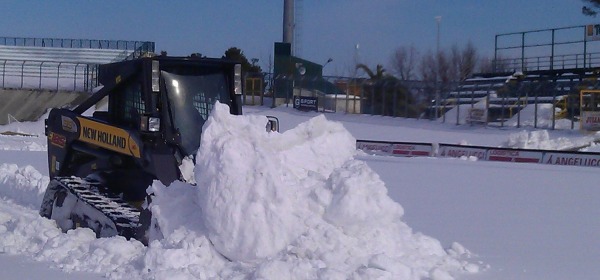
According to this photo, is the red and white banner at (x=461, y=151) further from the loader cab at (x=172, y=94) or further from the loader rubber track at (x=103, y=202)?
the loader rubber track at (x=103, y=202)

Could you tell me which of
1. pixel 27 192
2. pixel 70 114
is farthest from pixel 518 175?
pixel 70 114

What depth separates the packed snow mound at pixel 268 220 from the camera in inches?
278

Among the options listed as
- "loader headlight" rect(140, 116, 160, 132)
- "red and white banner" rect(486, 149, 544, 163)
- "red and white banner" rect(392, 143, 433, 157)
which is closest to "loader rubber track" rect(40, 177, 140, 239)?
"loader headlight" rect(140, 116, 160, 132)

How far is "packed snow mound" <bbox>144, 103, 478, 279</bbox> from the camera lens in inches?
278

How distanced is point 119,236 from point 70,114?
250 cm

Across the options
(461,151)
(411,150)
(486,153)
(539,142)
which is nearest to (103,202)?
(486,153)

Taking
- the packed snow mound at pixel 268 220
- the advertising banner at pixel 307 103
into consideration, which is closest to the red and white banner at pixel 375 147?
the advertising banner at pixel 307 103

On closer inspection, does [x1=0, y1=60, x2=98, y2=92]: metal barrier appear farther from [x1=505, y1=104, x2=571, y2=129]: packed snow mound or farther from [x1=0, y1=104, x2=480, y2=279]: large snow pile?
[x1=0, y1=104, x2=480, y2=279]: large snow pile

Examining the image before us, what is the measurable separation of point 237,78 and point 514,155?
52.4 feet

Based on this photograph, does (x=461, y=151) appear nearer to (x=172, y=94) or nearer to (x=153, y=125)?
(x=172, y=94)

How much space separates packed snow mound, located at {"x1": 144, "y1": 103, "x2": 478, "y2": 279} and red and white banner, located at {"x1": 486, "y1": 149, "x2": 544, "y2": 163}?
16542 millimetres

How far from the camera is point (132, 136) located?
347 inches

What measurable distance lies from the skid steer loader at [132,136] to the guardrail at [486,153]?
49.6 ft

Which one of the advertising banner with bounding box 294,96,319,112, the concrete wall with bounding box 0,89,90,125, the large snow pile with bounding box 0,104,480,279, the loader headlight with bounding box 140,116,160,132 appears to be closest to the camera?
the large snow pile with bounding box 0,104,480,279
